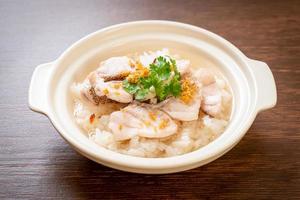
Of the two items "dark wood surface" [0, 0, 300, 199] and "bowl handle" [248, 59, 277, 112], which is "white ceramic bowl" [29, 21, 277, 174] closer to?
"bowl handle" [248, 59, 277, 112]

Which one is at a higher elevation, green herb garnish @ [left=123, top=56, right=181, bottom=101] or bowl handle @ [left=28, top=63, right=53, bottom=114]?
green herb garnish @ [left=123, top=56, right=181, bottom=101]

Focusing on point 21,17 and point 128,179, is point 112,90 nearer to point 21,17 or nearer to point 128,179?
point 128,179

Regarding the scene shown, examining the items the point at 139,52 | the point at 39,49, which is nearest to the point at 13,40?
the point at 39,49

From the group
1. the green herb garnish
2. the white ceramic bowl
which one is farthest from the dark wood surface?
the green herb garnish

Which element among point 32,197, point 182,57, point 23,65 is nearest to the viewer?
point 32,197

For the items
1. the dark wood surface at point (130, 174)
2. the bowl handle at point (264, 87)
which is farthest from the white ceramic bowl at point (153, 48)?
the dark wood surface at point (130, 174)

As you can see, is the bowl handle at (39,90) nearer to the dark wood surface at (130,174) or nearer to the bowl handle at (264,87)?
the dark wood surface at (130,174)

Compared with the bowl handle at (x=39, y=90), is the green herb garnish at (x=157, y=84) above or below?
above
